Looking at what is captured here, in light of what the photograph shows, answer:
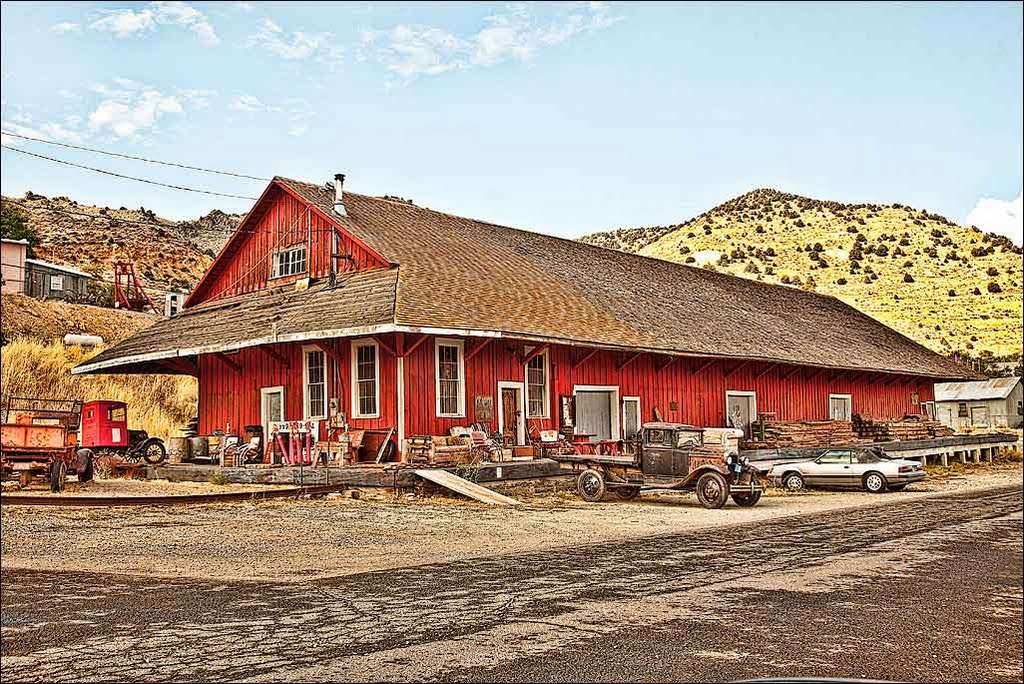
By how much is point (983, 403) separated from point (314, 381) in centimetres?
6178

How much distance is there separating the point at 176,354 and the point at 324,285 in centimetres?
434

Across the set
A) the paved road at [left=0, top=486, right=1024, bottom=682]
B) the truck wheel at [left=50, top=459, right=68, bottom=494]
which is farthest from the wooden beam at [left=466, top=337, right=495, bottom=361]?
the paved road at [left=0, top=486, right=1024, bottom=682]

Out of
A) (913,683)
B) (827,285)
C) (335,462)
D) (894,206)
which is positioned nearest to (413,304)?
(335,462)

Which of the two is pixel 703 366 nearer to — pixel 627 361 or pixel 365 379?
pixel 627 361

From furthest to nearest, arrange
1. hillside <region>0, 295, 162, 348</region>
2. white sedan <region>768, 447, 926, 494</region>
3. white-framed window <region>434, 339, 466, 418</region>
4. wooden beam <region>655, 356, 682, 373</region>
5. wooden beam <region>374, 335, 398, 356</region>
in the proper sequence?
hillside <region>0, 295, 162, 348</region>
wooden beam <region>655, 356, 682, 373</region>
white sedan <region>768, 447, 926, 494</region>
white-framed window <region>434, 339, 466, 418</region>
wooden beam <region>374, 335, 398, 356</region>

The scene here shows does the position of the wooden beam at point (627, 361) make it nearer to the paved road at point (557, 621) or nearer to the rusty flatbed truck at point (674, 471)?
A: the rusty flatbed truck at point (674, 471)

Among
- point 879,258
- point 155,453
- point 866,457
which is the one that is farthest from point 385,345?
point 879,258

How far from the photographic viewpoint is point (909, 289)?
250 feet

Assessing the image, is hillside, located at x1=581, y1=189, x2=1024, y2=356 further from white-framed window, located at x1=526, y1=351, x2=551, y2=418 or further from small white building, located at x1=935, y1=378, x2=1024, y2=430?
white-framed window, located at x1=526, y1=351, x2=551, y2=418

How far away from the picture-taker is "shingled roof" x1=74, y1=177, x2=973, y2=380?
Answer: 2388 cm

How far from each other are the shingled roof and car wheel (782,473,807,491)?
14.8 ft

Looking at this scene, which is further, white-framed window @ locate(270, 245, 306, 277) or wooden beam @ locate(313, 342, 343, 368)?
white-framed window @ locate(270, 245, 306, 277)

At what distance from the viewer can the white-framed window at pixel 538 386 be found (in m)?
26.4

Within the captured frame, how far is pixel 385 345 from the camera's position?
2305 centimetres
